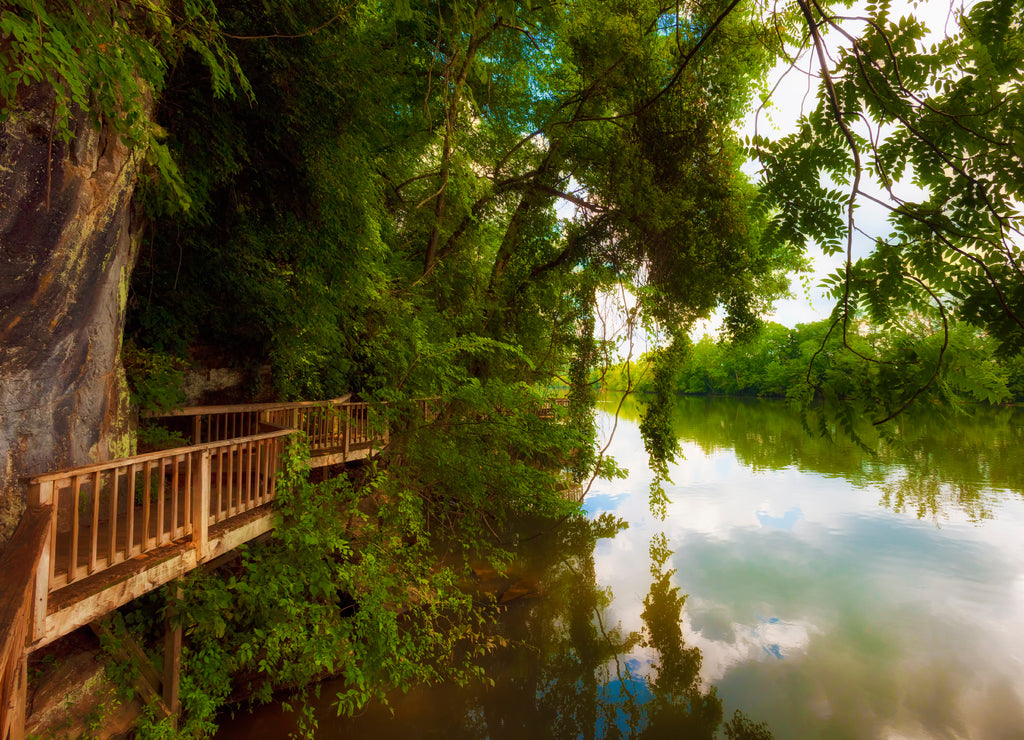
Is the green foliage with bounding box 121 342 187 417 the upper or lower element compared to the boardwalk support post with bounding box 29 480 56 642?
upper

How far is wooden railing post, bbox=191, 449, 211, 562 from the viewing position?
389 cm

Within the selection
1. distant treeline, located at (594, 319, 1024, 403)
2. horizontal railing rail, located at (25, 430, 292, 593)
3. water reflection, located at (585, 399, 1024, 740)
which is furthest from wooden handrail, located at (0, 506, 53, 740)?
water reflection, located at (585, 399, 1024, 740)

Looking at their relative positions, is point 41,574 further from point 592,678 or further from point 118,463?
point 592,678

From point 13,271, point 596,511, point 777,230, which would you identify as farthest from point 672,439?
point 13,271

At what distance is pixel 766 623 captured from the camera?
29.1 feet

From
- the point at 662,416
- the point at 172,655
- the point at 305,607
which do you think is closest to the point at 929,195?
the point at 305,607

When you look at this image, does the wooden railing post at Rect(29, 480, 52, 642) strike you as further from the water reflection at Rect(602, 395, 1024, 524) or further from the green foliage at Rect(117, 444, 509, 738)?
the water reflection at Rect(602, 395, 1024, 524)

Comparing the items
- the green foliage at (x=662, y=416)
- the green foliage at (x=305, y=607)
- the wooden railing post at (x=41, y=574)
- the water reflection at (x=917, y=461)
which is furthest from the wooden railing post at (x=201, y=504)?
the green foliage at (x=662, y=416)

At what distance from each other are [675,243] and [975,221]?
6388 millimetres

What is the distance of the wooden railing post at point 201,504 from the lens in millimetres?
3893

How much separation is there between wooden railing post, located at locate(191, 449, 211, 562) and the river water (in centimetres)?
303

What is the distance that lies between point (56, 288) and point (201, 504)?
77.4 inches

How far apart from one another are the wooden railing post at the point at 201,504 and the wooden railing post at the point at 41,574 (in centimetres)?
125

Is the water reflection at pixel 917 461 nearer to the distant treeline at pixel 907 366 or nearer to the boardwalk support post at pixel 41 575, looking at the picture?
the distant treeline at pixel 907 366
